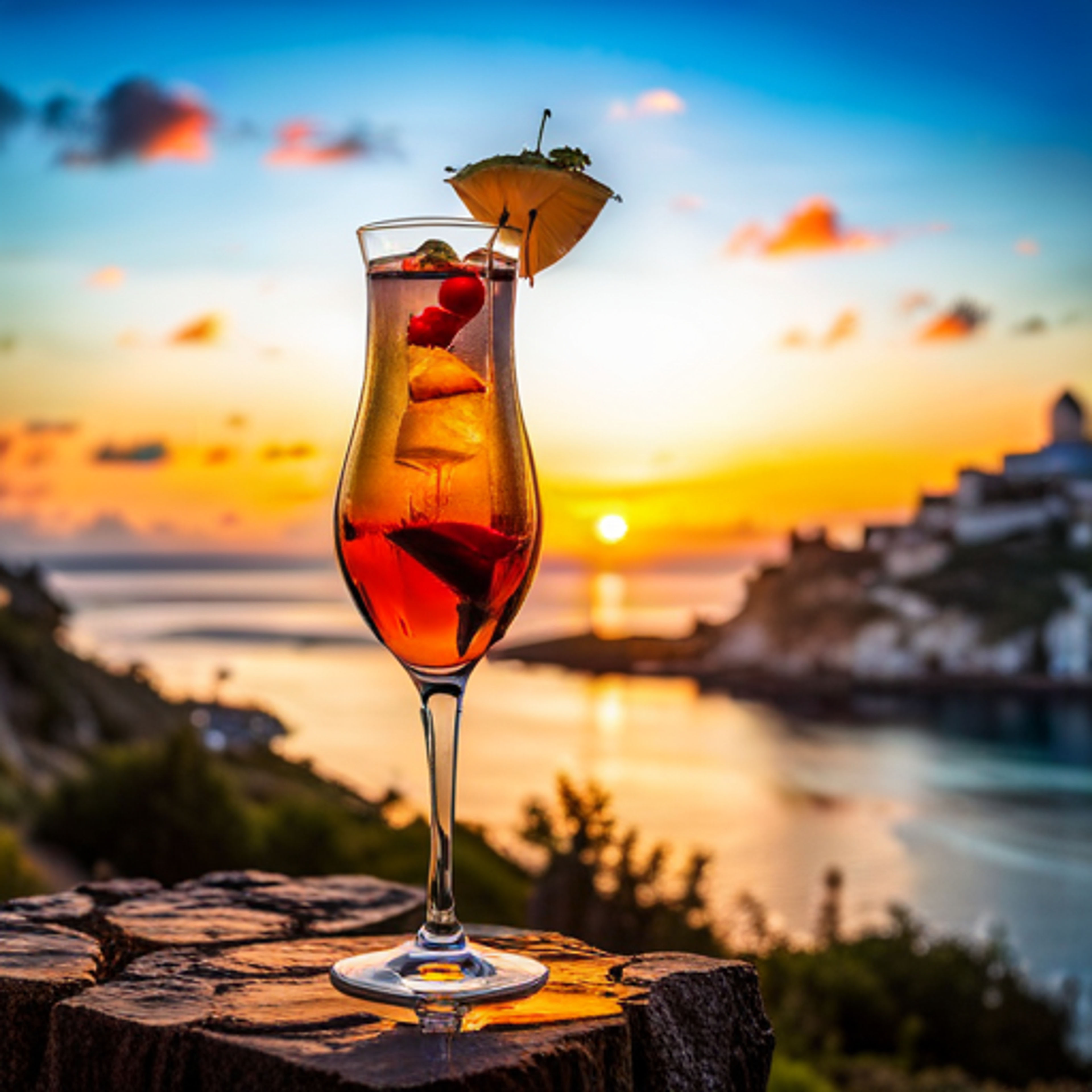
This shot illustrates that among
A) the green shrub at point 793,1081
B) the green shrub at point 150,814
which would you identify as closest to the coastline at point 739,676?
the green shrub at point 150,814

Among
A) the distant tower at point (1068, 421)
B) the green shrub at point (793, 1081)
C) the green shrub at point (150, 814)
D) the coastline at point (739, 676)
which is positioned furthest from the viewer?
the distant tower at point (1068, 421)

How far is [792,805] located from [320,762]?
32.4 feet

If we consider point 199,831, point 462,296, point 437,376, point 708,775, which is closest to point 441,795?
point 437,376

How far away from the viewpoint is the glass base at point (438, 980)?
1747 mm

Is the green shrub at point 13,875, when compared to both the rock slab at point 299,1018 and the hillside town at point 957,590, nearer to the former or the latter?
the rock slab at point 299,1018

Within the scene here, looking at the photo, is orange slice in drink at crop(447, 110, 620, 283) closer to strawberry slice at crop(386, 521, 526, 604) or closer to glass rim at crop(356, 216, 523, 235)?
glass rim at crop(356, 216, 523, 235)

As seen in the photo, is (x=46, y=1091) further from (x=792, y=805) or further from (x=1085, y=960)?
(x=792, y=805)

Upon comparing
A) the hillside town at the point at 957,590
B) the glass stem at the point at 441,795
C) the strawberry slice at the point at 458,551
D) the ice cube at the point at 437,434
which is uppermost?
the hillside town at the point at 957,590

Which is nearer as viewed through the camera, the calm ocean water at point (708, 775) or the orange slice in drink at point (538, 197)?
the orange slice in drink at point (538, 197)

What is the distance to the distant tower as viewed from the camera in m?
61.1

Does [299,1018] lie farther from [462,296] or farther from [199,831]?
[199,831]

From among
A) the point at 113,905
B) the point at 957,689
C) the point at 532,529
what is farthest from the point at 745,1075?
the point at 957,689

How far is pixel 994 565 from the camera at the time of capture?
55094 millimetres

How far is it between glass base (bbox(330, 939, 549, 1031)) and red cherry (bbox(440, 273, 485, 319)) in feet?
2.65
